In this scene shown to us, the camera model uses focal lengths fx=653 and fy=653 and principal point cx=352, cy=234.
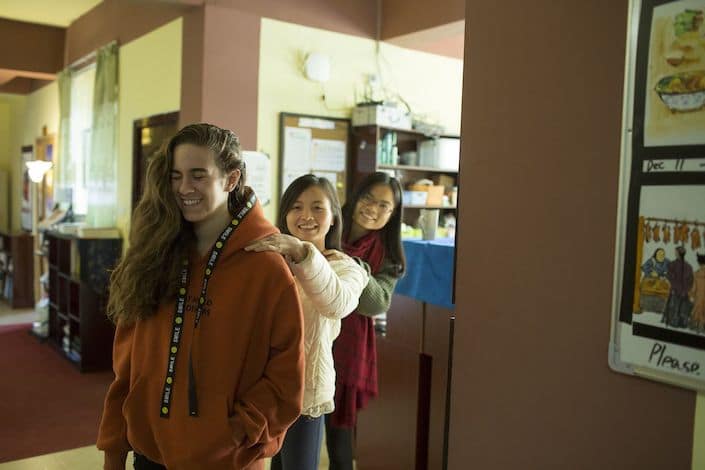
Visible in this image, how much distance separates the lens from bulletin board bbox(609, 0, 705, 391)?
123 cm

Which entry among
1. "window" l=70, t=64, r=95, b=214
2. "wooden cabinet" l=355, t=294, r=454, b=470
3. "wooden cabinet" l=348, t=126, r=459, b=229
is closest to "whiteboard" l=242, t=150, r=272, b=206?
"wooden cabinet" l=348, t=126, r=459, b=229

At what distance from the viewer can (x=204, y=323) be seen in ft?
4.60

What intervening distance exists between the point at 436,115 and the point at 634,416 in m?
4.14

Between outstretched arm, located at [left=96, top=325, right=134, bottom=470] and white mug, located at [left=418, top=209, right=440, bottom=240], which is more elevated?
white mug, located at [left=418, top=209, right=440, bottom=240]

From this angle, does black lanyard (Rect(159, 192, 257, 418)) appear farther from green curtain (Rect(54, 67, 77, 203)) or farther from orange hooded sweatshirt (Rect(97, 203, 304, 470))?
green curtain (Rect(54, 67, 77, 203))

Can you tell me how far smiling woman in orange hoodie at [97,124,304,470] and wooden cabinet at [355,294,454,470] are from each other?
1332 millimetres

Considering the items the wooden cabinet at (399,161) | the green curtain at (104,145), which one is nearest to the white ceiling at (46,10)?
the green curtain at (104,145)

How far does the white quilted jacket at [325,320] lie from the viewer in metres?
1.72

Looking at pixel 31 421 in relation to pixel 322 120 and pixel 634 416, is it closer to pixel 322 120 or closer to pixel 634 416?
pixel 322 120

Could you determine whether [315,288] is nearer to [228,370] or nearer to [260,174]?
[228,370]

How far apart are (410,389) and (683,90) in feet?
6.12

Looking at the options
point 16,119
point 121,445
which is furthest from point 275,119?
point 16,119

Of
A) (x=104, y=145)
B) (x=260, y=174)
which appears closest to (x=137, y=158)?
(x=104, y=145)

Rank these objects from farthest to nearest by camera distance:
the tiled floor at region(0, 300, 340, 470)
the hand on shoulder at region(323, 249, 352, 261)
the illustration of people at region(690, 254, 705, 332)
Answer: the tiled floor at region(0, 300, 340, 470)
the hand on shoulder at region(323, 249, 352, 261)
the illustration of people at region(690, 254, 705, 332)
